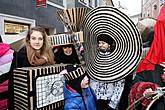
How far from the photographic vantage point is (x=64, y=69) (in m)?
1.84

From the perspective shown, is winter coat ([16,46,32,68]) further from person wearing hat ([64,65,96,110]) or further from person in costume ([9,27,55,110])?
person wearing hat ([64,65,96,110])

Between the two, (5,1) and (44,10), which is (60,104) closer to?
(5,1)

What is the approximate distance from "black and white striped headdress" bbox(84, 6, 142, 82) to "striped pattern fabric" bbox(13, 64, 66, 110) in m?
0.35

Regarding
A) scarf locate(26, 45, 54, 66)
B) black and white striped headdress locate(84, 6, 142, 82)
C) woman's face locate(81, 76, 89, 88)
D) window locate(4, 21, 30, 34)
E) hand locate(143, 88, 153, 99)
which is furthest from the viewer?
window locate(4, 21, 30, 34)

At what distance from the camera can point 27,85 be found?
1.67 m

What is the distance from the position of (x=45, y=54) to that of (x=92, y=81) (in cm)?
49

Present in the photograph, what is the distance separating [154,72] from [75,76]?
59 centimetres

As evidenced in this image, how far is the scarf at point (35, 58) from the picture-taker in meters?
1.87

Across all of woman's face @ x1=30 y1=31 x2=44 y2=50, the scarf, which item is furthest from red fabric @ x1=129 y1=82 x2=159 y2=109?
woman's face @ x1=30 y1=31 x2=44 y2=50

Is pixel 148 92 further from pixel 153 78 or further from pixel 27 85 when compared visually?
pixel 27 85

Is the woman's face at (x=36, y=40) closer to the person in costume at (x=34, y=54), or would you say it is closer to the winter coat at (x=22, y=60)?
the person in costume at (x=34, y=54)

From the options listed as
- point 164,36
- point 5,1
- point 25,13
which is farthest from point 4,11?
point 164,36

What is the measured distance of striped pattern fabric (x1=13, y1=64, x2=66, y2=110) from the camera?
167cm

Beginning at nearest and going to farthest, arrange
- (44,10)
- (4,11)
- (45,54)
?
(45,54), (4,11), (44,10)
